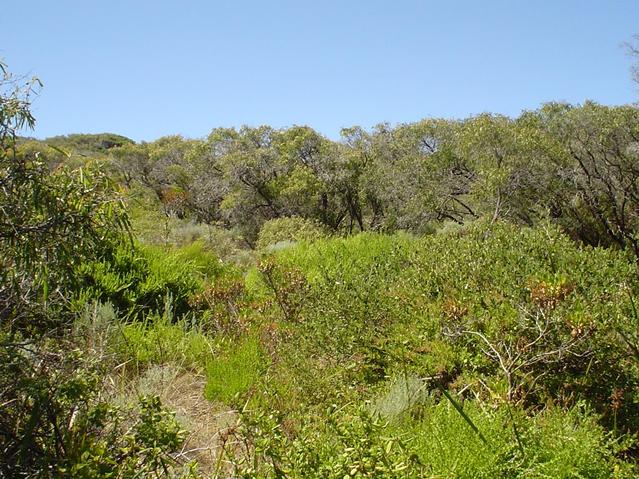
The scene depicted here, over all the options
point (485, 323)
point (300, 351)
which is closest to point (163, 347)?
point (300, 351)

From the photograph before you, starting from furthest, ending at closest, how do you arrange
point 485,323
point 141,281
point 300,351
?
point 141,281, point 300,351, point 485,323

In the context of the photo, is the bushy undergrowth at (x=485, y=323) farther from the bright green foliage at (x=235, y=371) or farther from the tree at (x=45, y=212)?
the tree at (x=45, y=212)

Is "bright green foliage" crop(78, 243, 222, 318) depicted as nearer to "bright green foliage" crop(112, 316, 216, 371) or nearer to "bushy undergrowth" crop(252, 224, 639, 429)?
"bright green foliage" crop(112, 316, 216, 371)

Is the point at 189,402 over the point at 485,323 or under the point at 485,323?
under

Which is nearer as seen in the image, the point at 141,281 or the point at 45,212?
the point at 45,212

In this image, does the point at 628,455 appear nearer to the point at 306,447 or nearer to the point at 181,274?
the point at 306,447

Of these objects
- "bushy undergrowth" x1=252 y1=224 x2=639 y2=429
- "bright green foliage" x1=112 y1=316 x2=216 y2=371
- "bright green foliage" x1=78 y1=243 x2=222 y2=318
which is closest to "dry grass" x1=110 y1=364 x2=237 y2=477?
"bright green foliage" x1=112 y1=316 x2=216 y2=371

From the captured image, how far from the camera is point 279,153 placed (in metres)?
21.0

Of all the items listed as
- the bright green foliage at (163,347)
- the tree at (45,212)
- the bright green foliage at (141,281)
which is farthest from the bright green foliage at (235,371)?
the tree at (45,212)

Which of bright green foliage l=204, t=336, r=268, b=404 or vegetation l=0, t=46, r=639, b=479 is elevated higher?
vegetation l=0, t=46, r=639, b=479

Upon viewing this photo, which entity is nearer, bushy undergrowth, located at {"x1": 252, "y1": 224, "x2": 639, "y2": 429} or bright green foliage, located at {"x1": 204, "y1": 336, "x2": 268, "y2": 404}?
bushy undergrowth, located at {"x1": 252, "y1": 224, "x2": 639, "y2": 429}

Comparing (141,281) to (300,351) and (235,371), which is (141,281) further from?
(300,351)

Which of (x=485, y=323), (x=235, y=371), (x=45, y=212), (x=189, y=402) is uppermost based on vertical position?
(x=45, y=212)

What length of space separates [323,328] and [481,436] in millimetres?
2292
